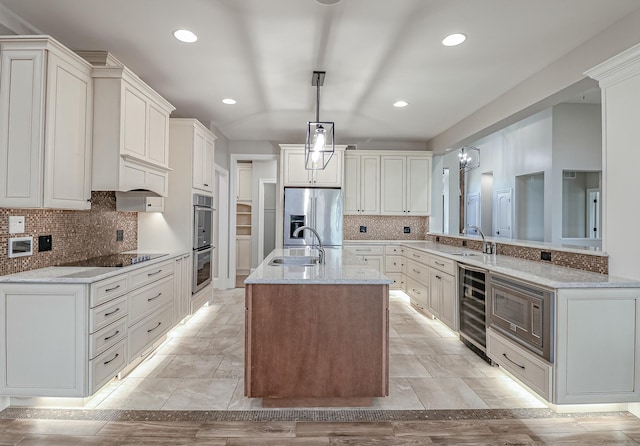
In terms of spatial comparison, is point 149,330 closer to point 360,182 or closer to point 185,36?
point 185,36

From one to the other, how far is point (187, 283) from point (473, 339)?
2.99m

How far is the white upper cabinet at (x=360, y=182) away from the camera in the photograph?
568 centimetres

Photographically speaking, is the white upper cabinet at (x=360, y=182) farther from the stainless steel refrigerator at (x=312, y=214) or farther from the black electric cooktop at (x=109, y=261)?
the black electric cooktop at (x=109, y=261)

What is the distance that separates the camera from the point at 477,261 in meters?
3.13

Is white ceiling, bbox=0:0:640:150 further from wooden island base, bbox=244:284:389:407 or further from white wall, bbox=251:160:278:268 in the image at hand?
white wall, bbox=251:160:278:268

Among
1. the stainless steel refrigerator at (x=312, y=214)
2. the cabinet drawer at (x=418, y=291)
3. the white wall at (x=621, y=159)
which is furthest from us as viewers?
the stainless steel refrigerator at (x=312, y=214)

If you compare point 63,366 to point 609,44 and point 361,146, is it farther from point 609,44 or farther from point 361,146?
point 361,146

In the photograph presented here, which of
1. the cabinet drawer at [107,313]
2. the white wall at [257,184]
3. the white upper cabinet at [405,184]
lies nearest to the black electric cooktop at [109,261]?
the cabinet drawer at [107,313]

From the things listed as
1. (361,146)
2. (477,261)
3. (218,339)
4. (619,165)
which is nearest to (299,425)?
(218,339)

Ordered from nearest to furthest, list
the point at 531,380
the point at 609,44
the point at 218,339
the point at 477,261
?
the point at 531,380, the point at 609,44, the point at 477,261, the point at 218,339

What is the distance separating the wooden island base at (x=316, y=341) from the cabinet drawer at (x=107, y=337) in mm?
953

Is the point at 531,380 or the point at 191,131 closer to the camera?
the point at 531,380

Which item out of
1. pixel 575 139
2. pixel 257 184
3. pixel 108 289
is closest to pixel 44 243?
pixel 108 289

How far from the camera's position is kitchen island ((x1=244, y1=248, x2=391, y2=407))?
7.08 ft
